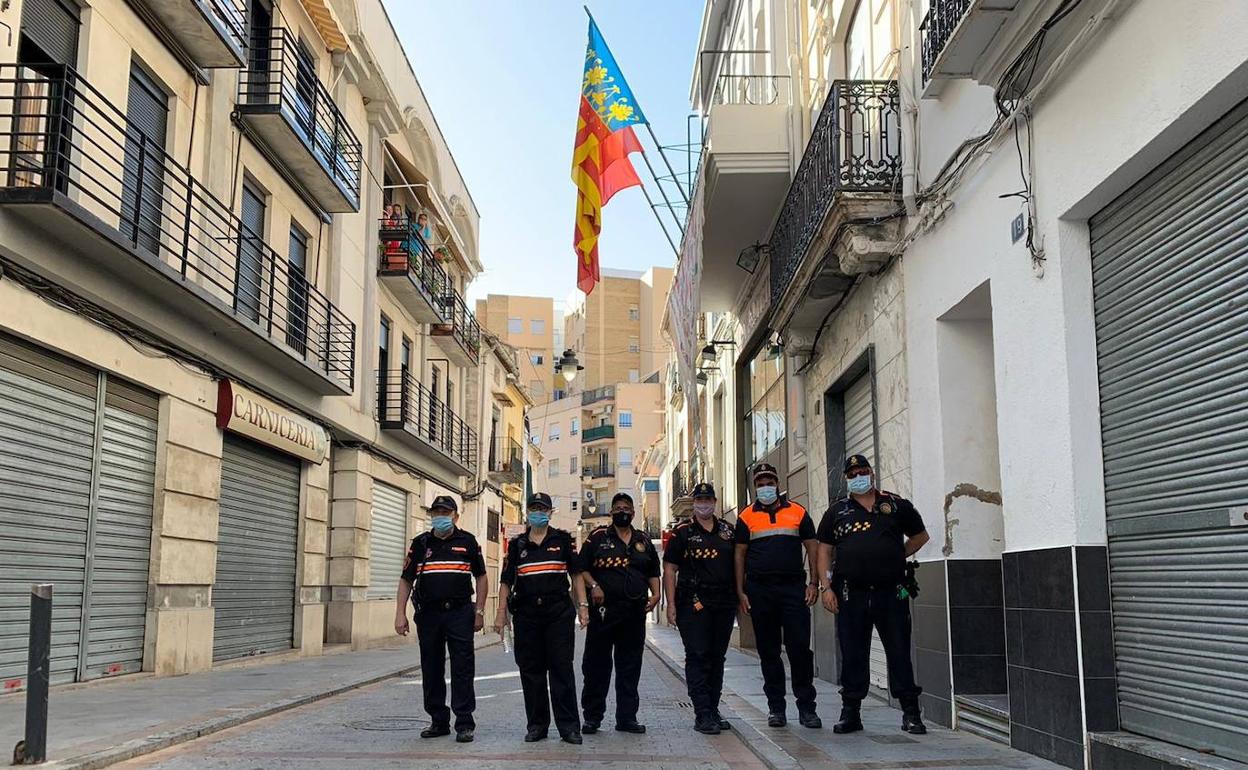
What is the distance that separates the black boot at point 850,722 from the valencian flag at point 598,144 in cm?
942

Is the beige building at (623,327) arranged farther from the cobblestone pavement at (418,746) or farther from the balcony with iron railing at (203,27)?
the cobblestone pavement at (418,746)

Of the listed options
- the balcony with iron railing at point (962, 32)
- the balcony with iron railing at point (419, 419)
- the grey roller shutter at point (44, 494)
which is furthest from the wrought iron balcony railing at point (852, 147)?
the balcony with iron railing at point (419, 419)

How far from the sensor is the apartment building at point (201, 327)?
10453 mm

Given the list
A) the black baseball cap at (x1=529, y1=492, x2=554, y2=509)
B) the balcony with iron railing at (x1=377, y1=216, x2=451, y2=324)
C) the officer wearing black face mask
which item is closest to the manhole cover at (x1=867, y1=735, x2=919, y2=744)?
the officer wearing black face mask

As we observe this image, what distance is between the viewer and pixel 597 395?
75.0 metres

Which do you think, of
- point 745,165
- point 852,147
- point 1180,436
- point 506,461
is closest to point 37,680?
point 1180,436

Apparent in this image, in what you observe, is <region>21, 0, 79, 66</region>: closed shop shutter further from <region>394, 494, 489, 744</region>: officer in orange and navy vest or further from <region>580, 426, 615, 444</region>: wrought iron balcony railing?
<region>580, 426, 615, 444</region>: wrought iron balcony railing

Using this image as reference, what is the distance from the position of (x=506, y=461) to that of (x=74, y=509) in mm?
29620

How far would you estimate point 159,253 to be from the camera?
12945mm

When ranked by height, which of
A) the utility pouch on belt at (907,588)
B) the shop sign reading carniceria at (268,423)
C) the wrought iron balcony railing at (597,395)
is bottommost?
the utility pouch on belt at (907,588)

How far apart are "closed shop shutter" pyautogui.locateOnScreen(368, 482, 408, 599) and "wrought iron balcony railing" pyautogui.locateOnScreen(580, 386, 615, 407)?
4823cm

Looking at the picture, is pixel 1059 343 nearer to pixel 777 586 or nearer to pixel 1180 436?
pixel 1180 436

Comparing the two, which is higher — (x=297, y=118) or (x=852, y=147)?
(x=297, y=118)

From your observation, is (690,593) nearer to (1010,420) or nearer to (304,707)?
(1010,420)
